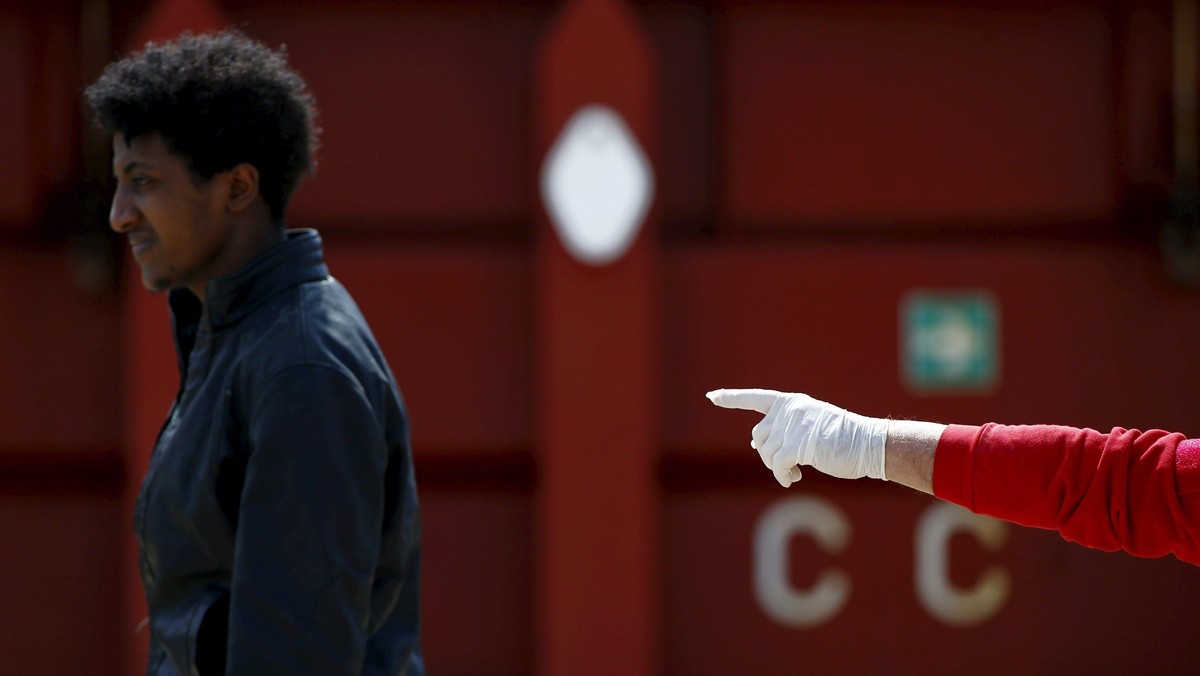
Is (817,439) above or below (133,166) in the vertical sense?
below

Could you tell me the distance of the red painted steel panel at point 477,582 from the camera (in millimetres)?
3785

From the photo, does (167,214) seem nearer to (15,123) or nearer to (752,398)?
(752,398)

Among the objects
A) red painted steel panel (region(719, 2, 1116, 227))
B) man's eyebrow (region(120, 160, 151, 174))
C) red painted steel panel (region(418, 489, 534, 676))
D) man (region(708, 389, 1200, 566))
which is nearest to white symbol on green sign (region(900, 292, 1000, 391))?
red painted steel panel (region(719, 2, 1116, 227))

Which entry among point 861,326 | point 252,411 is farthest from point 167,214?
point 861,326

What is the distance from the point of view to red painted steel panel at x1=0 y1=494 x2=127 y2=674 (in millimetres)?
3844

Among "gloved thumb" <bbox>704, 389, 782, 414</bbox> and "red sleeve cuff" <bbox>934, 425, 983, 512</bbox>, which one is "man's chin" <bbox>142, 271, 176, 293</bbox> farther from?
"red sleeve cuff" <bbox>934, 425, 983, 512</bbox>

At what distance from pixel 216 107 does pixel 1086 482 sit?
1.21 metres

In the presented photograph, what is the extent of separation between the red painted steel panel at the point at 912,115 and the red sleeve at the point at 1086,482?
7.42ft

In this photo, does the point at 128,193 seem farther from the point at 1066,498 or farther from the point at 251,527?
the point at 1066,498

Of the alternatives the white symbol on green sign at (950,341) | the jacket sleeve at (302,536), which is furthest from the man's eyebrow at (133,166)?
the white symbol on green sign at (950,341)

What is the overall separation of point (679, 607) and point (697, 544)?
0.64 feet

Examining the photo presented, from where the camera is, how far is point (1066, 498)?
161 cm

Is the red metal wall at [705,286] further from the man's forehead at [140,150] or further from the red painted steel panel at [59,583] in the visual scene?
the man's forehead at [140,150]

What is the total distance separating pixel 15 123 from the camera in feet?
12.6
